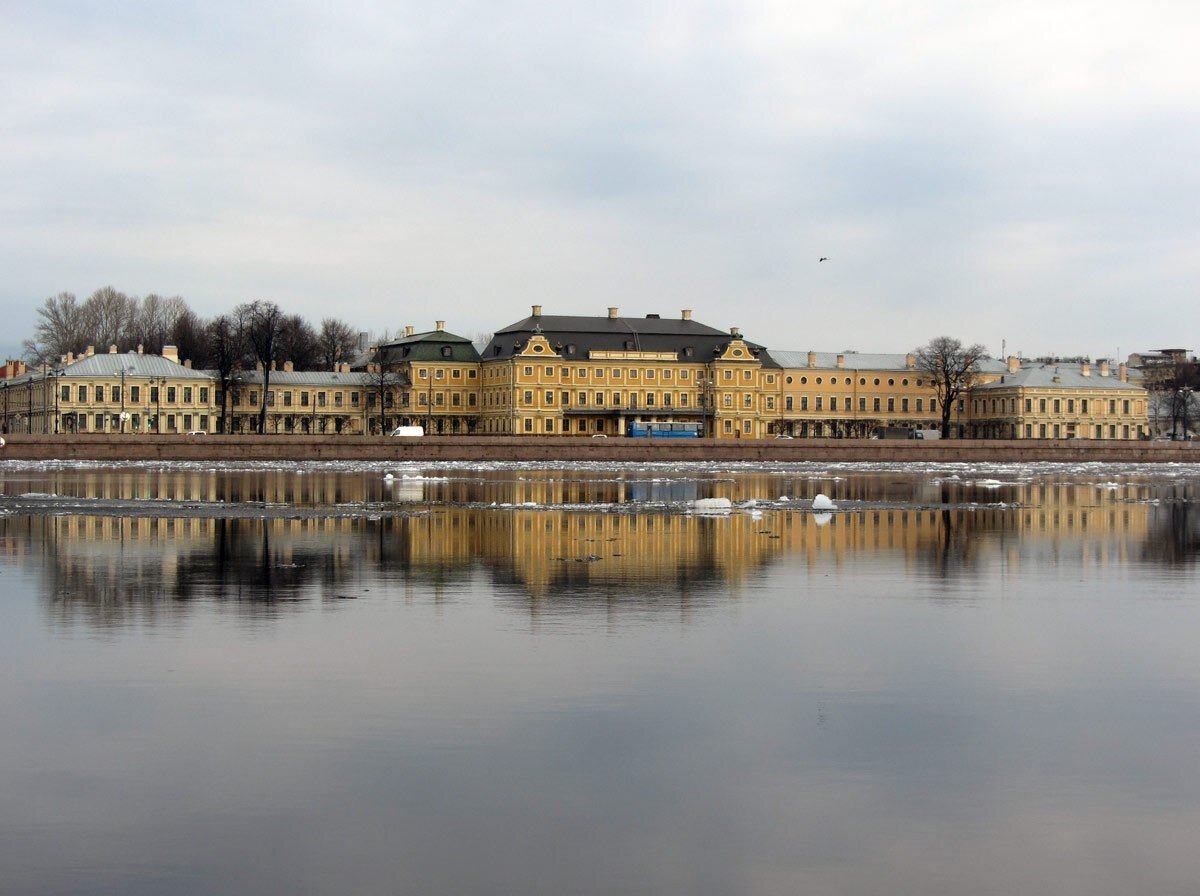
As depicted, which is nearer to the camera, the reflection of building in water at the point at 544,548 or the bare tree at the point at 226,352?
the reflection of building in water at the point at 544,548

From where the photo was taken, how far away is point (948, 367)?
12650 centimetres

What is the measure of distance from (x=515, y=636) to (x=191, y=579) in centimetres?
641

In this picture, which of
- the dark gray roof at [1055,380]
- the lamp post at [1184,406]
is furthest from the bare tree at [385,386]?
the lamp post at [1184,406]

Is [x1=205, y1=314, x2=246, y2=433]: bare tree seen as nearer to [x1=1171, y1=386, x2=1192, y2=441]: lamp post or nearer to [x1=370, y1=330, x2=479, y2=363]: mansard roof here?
[x1=370, y1=330, x2=479, y2=363]: mansard roof

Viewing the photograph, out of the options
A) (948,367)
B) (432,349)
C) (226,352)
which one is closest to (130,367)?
(226,352)

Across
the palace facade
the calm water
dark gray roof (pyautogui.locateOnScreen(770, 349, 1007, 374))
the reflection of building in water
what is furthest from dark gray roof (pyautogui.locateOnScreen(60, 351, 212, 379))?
the calm water

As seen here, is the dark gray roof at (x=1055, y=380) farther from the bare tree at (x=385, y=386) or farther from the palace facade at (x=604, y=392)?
the bare tree at (x=385, y=386)

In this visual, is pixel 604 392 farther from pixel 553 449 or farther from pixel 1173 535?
pixel 1173 535

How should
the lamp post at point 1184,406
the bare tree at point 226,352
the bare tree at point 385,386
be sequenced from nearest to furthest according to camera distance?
the bare tree at point 226,352
the bare tree at point 385,386
the lamp post at point 1184,406

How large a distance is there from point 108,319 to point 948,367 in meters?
69.3

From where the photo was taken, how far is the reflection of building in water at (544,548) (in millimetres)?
18547

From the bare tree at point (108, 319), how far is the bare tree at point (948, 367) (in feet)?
217

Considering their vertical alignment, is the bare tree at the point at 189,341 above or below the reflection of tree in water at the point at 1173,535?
above

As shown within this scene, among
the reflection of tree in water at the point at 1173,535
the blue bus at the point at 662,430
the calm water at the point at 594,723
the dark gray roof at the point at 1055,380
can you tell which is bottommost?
the calm water at the point at 594,723
